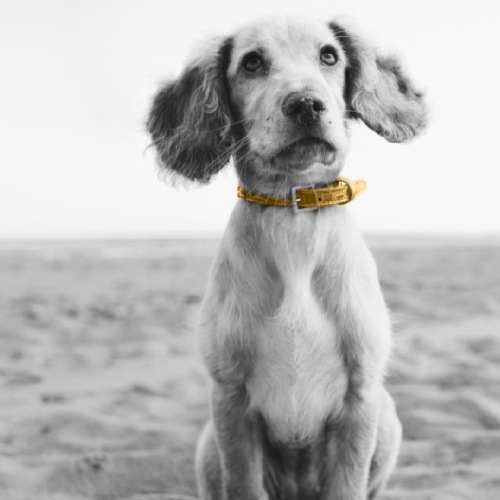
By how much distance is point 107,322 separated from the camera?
6105 millimetres

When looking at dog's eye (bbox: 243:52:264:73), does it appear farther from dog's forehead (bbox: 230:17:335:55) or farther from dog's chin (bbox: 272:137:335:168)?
dog's chin (bbox: 272:137:335:168)

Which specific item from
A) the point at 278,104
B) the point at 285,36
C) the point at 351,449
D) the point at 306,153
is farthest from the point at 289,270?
the point at 285,36

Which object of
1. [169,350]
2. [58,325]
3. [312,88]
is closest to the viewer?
[312,88]

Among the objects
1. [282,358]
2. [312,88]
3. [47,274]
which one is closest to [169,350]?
[282,358]

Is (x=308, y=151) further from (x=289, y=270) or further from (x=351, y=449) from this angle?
(x=351, y=449)

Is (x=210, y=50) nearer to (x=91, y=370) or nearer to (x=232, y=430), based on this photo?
(x=232, y=430)

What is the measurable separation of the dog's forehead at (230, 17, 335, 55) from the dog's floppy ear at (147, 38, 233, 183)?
5.4 inches

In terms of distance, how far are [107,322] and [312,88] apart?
462 centimetres

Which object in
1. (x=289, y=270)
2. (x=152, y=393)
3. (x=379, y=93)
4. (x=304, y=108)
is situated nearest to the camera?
(x=304, y=108)

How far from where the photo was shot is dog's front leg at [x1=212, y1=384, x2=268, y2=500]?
7.07 feet

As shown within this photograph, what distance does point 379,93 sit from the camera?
220 centimetres

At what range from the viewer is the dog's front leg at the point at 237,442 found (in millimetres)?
2156

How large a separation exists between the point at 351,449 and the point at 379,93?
117 centimetres

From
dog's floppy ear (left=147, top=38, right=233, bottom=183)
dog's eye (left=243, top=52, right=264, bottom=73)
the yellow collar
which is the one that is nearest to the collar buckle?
the yellow collar
